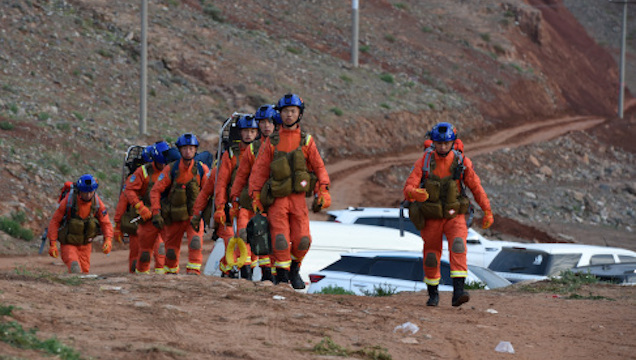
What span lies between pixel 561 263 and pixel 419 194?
6071 mm

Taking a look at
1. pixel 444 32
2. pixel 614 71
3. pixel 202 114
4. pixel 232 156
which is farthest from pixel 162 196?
pixel 614 71

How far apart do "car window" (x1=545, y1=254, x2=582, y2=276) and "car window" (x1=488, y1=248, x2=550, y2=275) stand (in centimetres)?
9

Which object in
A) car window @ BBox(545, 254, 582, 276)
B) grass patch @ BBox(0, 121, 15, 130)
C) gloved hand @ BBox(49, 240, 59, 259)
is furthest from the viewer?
grass patch @ BBox(0, 121, 15, 130)

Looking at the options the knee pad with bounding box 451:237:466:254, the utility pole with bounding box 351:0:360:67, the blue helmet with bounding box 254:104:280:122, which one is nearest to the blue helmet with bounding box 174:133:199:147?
the blue helmet with bounding box 254:104:280:122

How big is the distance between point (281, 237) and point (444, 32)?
165 feet

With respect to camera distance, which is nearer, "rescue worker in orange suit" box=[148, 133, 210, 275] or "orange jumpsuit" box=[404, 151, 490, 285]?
"orange jumpsuit" box=[404, 151, 490, 285]

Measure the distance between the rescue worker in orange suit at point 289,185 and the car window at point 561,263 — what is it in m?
5.85

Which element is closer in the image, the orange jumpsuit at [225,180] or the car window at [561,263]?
the orange jumpsuit at [225,180]

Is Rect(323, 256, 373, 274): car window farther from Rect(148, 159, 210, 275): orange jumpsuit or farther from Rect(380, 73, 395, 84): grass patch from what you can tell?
Rect(380, 73, 395, 84): grass patch

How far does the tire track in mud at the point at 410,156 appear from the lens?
33875 mm

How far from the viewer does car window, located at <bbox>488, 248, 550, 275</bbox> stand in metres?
16.3

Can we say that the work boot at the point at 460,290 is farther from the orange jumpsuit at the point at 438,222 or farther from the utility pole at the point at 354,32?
the utility pole at the point at 354,32

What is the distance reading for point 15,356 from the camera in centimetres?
623

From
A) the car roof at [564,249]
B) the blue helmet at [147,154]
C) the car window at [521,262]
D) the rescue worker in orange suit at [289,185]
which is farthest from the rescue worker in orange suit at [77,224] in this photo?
the car roof at [564,249]
